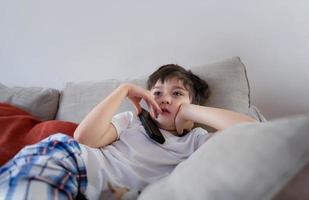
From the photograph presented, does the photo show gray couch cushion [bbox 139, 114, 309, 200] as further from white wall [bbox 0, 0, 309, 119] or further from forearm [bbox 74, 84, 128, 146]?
white wall [bbox 0, 0, 309, 119]

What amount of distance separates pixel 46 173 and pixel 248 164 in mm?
404

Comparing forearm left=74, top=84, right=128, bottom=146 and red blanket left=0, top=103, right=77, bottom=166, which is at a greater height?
forearm left=74, top=84, right=128, bottom=146

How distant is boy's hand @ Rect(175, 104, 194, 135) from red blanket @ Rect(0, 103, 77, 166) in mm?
359

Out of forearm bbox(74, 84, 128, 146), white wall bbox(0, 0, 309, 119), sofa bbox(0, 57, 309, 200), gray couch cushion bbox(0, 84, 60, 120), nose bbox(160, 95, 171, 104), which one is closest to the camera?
sofa bbox(0, 57, 309, 200)

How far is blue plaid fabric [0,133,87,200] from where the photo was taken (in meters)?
0.57

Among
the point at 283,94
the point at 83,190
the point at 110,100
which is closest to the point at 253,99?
the point at 283,94

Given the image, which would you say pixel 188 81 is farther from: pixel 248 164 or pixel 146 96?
pixel 248 164

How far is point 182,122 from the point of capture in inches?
39.9

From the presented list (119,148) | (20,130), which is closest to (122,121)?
(119,148)

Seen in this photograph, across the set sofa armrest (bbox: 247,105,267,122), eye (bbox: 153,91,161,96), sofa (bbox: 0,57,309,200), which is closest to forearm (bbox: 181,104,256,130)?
eye (bbox: 153,91,161,96)

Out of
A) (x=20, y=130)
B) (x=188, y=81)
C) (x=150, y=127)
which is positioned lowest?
(x=20, y=130)

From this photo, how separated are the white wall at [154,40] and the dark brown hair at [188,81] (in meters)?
0.29

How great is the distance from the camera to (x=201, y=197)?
1.35 feet

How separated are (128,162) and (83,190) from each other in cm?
22
